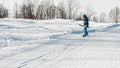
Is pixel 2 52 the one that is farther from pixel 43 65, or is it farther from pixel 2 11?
pixel 2 11

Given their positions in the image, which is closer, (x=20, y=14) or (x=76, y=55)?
(x=76, y=55)

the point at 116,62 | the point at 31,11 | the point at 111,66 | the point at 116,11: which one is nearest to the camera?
the point at 111,66

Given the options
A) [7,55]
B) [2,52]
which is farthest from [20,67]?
[2,52]

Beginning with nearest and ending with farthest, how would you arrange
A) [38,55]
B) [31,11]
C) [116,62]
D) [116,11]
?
[116,62] < [38,55] < [31,11] < [116,11]

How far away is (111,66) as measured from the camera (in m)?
10.7

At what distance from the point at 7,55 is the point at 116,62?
15.0ft

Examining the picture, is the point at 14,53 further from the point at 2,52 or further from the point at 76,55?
the point at 76,55

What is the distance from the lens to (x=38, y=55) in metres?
12.6

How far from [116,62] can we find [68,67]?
7.69ft

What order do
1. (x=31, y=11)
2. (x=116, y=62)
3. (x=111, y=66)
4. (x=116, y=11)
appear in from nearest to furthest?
1. (x=111, y=66)
2. (x=116, y=62)
3. (x=31, y=11)
4. (x=116, y=11)

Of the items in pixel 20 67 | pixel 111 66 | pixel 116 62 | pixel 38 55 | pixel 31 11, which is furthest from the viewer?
pixel 31 11

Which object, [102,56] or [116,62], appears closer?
[116,62]

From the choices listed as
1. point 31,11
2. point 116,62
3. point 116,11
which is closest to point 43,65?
point 116,62

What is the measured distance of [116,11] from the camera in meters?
116
